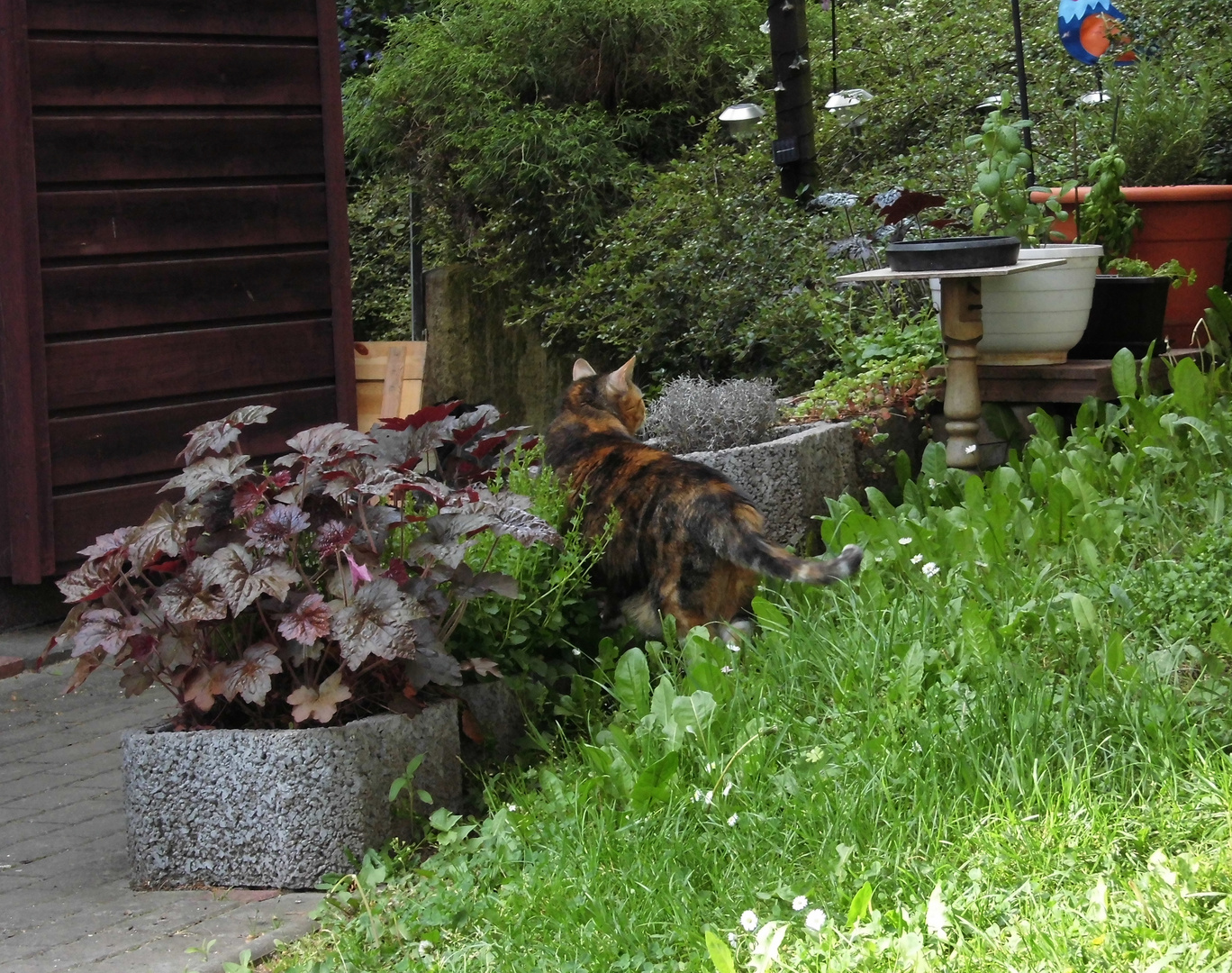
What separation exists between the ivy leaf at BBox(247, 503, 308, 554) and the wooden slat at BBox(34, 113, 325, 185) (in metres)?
2.85

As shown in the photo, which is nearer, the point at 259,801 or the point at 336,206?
the point at 259,801

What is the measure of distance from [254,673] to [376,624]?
320 mm

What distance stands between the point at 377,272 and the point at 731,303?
4.77 m

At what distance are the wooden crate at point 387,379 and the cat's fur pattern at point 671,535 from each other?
2.43m

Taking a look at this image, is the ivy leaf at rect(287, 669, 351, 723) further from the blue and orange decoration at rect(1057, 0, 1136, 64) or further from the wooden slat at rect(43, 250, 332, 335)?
the blue and orange decoration at rect(1057, 0, 1136, 64)

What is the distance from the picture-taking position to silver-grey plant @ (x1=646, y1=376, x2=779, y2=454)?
15.8ft

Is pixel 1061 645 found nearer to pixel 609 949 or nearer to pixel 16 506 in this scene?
pixel 609 949

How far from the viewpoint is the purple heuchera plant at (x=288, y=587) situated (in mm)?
3129

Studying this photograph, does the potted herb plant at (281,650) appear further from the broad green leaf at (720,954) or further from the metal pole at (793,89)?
the metal pole at (793,89)

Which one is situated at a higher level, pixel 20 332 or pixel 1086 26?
pixel 1086 26

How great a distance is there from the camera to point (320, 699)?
3160 mm

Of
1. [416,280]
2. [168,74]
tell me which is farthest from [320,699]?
[416,280]

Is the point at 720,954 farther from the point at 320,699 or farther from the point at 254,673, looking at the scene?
the point at 254,673

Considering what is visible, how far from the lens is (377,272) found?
10773 millimetres
